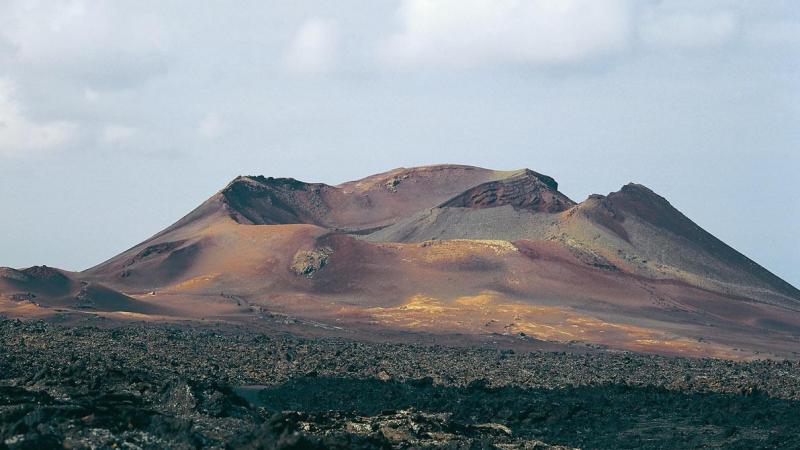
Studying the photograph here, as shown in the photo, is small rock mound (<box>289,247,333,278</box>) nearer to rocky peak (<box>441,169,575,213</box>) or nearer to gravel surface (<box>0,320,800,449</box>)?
rocky peak (<box>441,169,575,213</box>)

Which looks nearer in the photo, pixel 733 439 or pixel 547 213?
pixel 733 439

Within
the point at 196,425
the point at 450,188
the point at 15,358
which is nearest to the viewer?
the point at 196,425

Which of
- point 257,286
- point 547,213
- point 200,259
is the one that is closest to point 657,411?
point 257,286

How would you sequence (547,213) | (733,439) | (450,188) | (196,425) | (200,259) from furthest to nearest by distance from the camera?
(450,188) < (547,213) < (200,259) < (733,439) < (196,425)

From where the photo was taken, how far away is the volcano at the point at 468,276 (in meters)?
88.6

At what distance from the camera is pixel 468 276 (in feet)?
339

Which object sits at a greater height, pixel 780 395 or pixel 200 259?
pixel 200 259

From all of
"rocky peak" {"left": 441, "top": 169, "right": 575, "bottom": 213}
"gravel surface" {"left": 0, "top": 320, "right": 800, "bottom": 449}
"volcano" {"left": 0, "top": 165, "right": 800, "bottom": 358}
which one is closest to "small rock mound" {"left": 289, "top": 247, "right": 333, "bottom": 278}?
"volcano" {"left": 0, "top": 165, "right": 800, "bottom": 358}

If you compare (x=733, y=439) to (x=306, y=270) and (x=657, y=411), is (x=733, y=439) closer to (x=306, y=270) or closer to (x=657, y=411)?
(x=657, y=411)

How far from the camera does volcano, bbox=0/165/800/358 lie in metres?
88.6

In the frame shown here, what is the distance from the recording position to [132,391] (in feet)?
115

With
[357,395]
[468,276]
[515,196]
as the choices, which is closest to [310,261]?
[468,276]

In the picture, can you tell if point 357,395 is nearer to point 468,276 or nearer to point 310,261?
point 468,276

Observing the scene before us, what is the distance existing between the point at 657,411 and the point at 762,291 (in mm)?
82496
